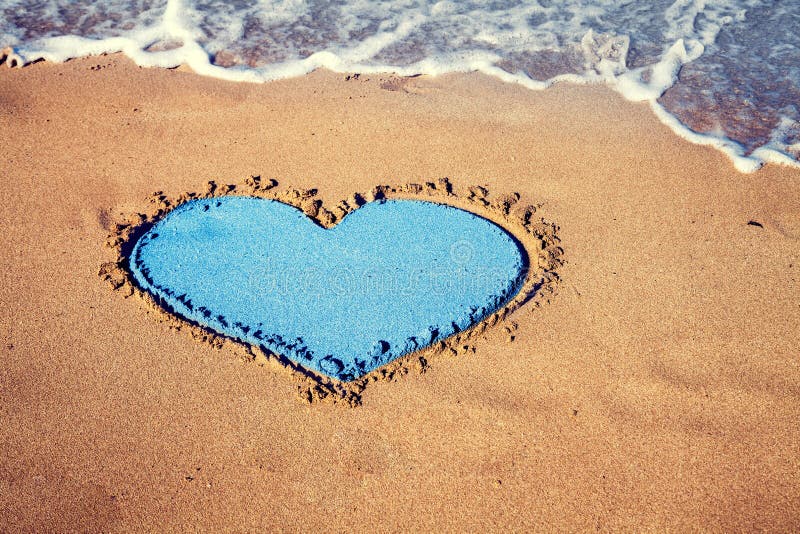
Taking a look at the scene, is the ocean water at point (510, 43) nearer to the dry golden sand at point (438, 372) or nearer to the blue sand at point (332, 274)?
the dry golden sand at point (438, 372)

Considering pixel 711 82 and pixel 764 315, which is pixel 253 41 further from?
pixel 764 315

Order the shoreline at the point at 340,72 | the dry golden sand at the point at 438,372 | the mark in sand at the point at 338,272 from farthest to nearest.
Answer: the shoreline at the point at 340,72
the mark in sand at the point at 338,272
the dry golden sand at the point at 438,372

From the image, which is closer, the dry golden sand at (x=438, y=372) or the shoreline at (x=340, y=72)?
the dry golden sand at (x=438, y=372)

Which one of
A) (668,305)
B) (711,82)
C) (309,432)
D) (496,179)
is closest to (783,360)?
(668,305)

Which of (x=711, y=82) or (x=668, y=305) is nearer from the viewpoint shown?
(x=668, y=305)

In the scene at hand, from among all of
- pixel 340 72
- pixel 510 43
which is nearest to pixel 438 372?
pixel 340 72

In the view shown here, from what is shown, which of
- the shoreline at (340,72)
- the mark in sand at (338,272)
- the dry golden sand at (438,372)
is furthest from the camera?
the shoreline at (340,72)

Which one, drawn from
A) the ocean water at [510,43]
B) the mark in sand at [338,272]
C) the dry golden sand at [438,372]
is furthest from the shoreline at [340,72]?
the mark in sand at [338,272]

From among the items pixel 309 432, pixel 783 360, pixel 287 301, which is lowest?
pixel 783 360
